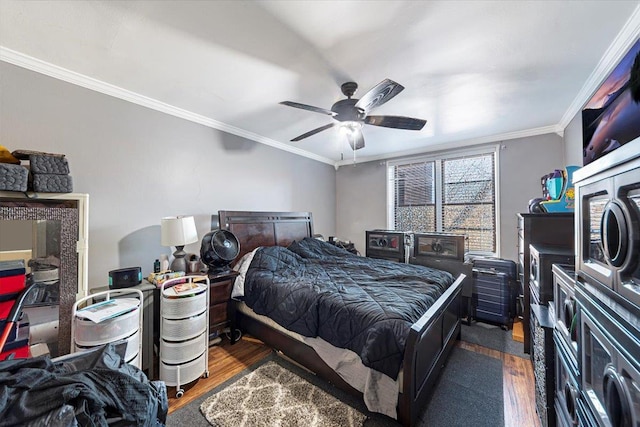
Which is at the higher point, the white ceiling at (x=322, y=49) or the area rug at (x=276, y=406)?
the white ceiling at (x=322, y=49)

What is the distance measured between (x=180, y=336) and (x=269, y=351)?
93 cm

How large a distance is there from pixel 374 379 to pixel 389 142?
11.1 ft

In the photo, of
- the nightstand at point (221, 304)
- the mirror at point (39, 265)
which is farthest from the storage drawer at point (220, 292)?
the mirror at point (39, 265)

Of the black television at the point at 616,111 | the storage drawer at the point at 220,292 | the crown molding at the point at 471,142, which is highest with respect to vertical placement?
the crown molding at the point at 471,142

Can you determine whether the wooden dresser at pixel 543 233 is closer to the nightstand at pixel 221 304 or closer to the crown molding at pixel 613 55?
the crown molding at pixel 613 55

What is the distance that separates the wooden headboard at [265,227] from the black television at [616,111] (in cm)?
340

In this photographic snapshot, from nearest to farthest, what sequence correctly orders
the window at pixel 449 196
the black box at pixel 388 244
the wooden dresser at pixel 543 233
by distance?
the wooden dresser at pixel 543 233, the window at pixel 449 196, the black box at pixel 388 244

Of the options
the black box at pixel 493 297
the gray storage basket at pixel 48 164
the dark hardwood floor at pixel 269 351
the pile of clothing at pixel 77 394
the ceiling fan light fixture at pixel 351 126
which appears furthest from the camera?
the black box at pixel 493 297

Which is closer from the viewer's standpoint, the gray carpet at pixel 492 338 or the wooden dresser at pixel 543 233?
the wooden dresser at pixel 543 233

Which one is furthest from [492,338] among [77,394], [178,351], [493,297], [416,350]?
[77,394]

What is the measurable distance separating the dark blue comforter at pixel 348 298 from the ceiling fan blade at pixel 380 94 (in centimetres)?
157

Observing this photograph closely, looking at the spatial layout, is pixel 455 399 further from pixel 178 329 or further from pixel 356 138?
pixel 356 138

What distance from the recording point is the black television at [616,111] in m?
1.40

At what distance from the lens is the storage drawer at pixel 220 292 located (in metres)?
2.51
